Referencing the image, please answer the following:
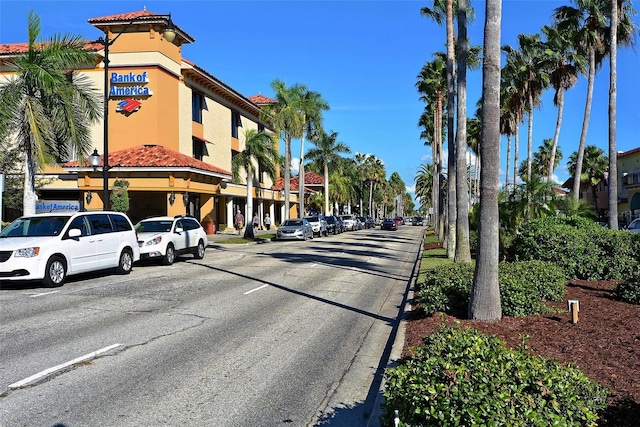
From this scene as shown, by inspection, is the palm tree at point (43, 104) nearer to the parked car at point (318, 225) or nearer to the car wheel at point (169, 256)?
the car wheel at point (169, 256)

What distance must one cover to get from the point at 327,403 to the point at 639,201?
49340 mm

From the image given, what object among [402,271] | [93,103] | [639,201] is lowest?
[402,271]

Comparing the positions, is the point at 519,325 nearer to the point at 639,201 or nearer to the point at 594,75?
the point at 594,75

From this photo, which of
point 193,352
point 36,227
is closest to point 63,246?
point 36,227

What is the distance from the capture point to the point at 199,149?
4188 centimetres

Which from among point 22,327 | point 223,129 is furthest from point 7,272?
point 223,129

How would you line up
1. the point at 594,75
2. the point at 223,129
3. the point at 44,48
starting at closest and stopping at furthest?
the point at 44,48 → the point at 594,75 → the point at 223,129

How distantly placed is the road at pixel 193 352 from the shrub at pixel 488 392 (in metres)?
1.25

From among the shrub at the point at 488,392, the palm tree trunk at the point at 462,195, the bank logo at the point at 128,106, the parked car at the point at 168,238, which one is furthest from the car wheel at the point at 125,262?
the bank logo at the point at 128,106

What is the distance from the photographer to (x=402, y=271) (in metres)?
19.3

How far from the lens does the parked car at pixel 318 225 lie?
44.1m

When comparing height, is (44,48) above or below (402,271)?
above

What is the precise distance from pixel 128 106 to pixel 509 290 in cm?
3215

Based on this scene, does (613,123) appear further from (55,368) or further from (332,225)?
(332,225)
